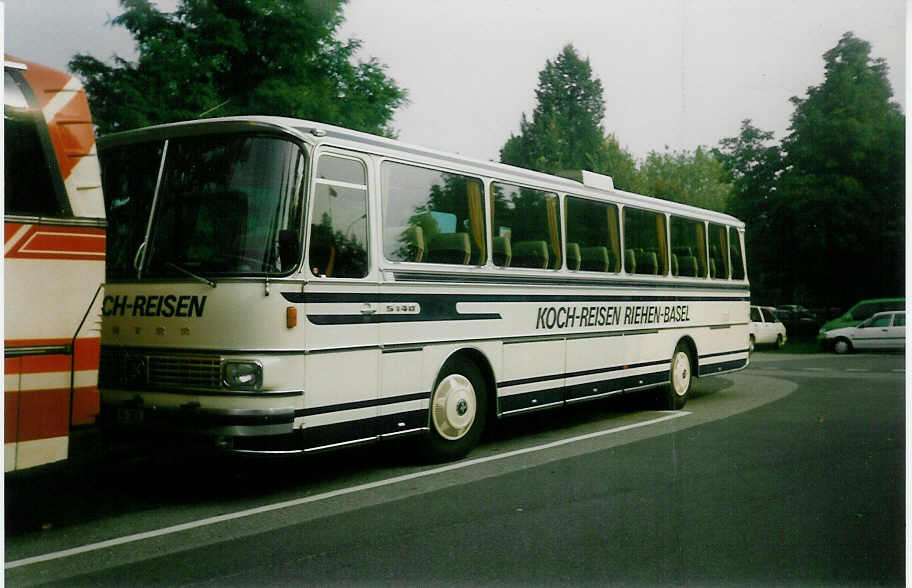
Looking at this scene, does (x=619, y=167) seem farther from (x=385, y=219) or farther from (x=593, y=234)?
(x=385, y=219)

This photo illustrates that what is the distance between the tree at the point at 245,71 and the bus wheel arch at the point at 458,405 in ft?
10.4

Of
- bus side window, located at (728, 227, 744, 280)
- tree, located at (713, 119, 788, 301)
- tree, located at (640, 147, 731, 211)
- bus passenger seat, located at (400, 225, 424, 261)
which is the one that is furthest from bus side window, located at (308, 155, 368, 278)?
bus side window, located at (728, 227, 744, 280)

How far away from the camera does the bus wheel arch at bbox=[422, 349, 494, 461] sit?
7.91 m

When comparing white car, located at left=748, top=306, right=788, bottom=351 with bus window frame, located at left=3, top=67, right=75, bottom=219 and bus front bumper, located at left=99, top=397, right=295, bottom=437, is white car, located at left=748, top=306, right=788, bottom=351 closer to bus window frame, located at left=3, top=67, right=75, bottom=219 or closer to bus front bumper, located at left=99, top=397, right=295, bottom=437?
bus front bumper, located at left=99, top=397, right=295, bottom=437

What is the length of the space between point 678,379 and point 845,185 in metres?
3.88

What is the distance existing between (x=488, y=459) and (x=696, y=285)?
18.3ft

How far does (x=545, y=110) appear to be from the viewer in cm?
1220

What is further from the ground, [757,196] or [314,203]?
[757,196]

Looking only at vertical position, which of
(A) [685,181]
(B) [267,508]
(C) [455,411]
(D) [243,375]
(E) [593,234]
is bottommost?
Result: (B) [267,508]

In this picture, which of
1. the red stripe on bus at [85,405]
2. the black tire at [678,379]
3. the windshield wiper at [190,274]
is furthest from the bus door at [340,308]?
the black tire at [678,379]

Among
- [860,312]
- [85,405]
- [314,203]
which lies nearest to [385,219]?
[314,203]

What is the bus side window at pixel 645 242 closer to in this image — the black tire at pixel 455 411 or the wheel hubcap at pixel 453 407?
the black tire at pixel 455 411

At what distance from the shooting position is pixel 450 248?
8148 mm

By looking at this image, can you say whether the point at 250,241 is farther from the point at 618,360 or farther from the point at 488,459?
the point at 618,360
